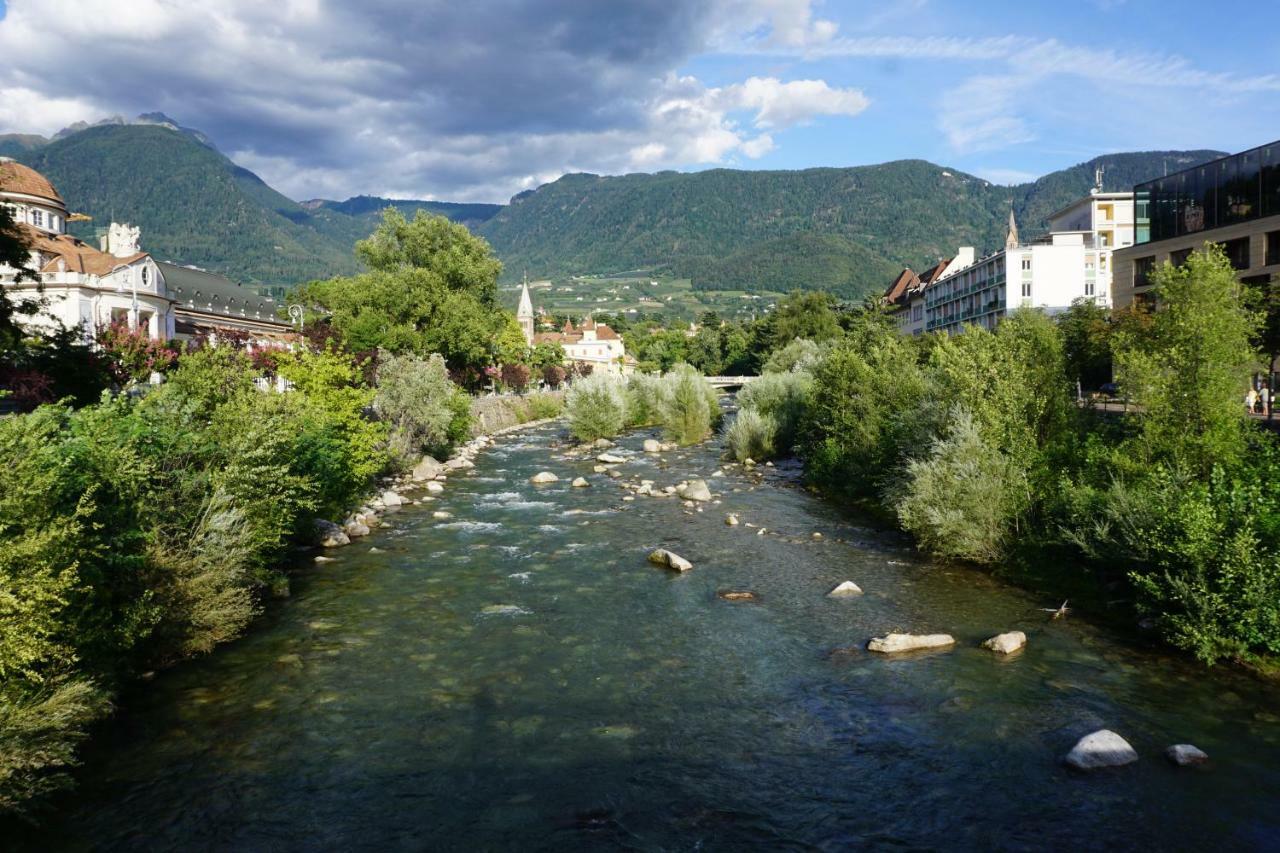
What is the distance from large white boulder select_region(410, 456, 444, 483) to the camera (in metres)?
33.8

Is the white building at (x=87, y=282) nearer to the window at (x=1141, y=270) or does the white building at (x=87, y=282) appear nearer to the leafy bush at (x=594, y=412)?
the leafy bush at (x=594, y=412)

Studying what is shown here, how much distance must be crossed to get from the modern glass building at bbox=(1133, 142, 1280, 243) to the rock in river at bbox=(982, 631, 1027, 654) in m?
46.5

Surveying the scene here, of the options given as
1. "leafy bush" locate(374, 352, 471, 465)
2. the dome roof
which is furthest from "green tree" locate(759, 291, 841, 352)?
the dome roof

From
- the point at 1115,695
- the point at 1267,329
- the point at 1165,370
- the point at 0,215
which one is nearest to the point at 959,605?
the point at 1115,695

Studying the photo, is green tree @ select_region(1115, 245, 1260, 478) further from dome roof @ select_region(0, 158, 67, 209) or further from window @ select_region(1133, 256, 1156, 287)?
dome roof @ select_region(0, 158, 67, 209)

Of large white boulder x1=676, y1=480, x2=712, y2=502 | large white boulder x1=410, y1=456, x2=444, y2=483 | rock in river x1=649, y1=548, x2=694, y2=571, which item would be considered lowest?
rock in river x1=649, y1=548, x2=694, y2=571

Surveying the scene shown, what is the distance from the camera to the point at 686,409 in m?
49.2

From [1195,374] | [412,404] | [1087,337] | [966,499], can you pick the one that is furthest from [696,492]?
[1087,337]

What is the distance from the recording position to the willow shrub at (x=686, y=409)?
159 feet

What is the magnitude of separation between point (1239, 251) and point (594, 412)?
138ft

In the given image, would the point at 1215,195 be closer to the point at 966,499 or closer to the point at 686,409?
the point at 686,409

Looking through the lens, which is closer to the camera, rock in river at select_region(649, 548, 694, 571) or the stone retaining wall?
rock in river at select_region(649, 548, 694, 571)

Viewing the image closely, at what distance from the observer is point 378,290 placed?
1967 inches

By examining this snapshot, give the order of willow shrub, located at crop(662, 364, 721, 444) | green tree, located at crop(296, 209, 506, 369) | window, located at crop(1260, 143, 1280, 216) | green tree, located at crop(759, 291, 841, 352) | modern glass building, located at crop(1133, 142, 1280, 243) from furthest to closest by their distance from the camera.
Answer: green tree, located at crop(759, 291, 841, 352), green tree, located at crop(296, 209, 506, 369), willow shrub, located at crop(662, 364, 721, 444), modern glass building, located at crop(1133, 142, 1280, 243), window, located at crop(1260, 143, 1280, 216)
